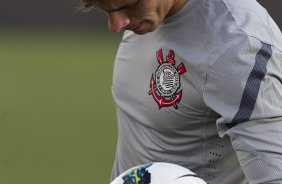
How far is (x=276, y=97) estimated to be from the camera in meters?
1.71

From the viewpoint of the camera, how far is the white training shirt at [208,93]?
5.53 feet

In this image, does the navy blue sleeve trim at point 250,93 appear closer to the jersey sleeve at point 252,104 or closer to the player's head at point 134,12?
the jersey sleeve at point 252,104

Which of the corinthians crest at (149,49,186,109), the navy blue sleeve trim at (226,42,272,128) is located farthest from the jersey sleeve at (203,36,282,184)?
the corinthians crest at (149,49,186,109)

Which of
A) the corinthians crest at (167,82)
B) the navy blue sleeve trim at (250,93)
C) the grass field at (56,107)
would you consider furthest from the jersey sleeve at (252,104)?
the grass field at (56,107)

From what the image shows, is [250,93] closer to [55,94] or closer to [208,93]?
[208,93]

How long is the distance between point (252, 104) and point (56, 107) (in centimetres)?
288


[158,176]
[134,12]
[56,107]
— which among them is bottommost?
[56,107]

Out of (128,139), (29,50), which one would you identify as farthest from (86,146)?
(128,139)

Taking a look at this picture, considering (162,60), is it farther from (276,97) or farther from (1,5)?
(1,5)

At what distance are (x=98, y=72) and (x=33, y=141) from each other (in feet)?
2.75

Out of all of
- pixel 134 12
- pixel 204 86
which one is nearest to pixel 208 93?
pixel 204 86

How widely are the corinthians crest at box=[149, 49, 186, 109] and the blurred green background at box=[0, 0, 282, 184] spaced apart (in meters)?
1.94

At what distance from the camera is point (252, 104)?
5.54 ft

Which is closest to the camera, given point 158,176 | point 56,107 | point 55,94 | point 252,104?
point 158,176
